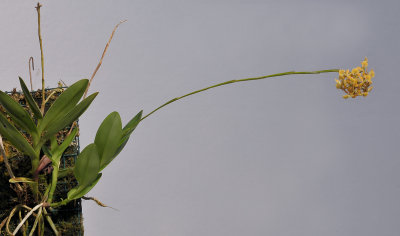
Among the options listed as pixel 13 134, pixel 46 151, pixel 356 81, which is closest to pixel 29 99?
pixel 13 134

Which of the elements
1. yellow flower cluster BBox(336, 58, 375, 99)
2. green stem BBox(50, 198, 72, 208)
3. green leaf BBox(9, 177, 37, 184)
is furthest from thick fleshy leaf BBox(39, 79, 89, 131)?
yellow flower cluster BBox(336, 58, 375, 99)

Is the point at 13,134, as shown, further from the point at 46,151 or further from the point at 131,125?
the point at 131,125

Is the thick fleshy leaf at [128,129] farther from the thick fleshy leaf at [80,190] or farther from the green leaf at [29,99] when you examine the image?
the green leaf at [29,99]

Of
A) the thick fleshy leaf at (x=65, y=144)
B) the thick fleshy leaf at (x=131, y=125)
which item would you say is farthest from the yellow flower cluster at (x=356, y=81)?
the thick fleshy leaf at (x=65, y=144)

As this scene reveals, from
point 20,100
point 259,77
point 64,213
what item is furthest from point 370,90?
point 20,100

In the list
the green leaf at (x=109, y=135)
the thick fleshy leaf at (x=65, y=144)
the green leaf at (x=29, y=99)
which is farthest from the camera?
the thick fleshy leaf at (x=65, y=144)

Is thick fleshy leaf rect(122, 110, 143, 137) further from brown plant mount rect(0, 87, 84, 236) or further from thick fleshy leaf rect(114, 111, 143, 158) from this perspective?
brown plant mount rect(0, 87, 84, 236)
